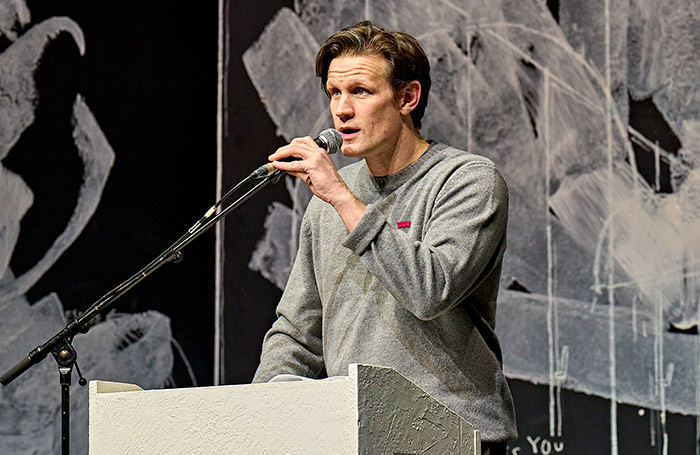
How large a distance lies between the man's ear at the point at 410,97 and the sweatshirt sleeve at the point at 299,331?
39cm

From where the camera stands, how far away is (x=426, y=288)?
1.93 meters

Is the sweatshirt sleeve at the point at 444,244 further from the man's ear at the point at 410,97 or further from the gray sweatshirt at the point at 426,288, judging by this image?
the man's ear at the point at 410,97

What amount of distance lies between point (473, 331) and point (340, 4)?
1.89 m

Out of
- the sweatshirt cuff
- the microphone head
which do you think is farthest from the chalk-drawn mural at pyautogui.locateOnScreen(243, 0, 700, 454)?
the sweatshirt cuff

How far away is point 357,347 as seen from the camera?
2.15 meters

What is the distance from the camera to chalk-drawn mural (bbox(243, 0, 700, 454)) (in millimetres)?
2883

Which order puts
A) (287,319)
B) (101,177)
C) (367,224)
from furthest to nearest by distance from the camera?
(101,177), (287,319), (367,224)

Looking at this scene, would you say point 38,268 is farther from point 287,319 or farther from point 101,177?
point 287,319

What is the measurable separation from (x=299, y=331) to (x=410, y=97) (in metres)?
0.65

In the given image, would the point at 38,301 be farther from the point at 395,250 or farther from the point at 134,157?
the point at 395,250

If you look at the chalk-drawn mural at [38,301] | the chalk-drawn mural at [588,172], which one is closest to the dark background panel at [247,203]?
the chalk-drawn mural at [38,301]

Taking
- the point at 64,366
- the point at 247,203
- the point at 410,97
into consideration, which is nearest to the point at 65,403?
the point at 64,366

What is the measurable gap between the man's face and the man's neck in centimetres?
1

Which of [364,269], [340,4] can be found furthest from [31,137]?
[364,269]
